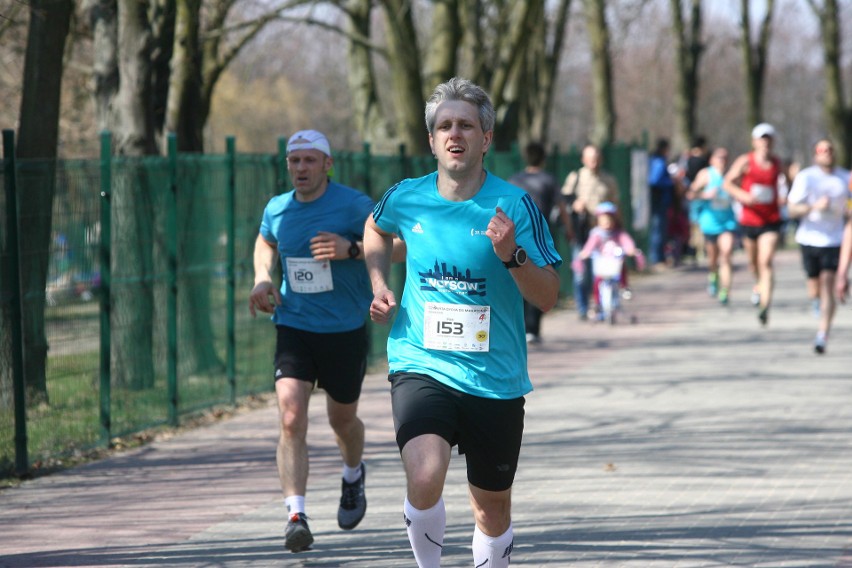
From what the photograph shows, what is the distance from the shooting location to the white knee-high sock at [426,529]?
516 cm

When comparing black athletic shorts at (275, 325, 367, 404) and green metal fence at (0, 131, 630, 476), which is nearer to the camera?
black athletic shorts at (275, 325, 367, 404)

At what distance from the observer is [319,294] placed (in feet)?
23.7

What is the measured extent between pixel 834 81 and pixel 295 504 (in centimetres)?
3364

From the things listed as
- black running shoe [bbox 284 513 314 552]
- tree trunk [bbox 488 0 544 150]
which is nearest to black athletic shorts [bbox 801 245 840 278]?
tree trunk [bbox 488 0 544 150]

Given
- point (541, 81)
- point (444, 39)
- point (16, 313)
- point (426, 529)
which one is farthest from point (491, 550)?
point (541, 81)

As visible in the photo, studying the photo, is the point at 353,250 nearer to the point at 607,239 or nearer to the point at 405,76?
the point at 607,239

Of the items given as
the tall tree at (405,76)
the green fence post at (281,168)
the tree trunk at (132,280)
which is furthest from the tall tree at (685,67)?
the tree trunk at (132,280)

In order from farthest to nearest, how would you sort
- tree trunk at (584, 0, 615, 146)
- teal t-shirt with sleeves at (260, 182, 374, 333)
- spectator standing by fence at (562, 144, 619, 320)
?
tree trunk at (584, 0, 615, 146)
spectator standing by fence at (562, 144, 619, 320)
teal t-shirt with sleeves at (260, 182, 374, 333)

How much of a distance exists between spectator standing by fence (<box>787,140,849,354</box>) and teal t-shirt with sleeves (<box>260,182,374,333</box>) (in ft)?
25.7

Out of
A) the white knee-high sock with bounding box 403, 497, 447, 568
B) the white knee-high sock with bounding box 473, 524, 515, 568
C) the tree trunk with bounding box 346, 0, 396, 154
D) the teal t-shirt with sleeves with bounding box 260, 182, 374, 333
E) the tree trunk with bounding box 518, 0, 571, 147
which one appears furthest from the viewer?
the tree trunk with bounding box 518, 0, 571, 147

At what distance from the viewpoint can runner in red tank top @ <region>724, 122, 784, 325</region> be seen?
1622cm

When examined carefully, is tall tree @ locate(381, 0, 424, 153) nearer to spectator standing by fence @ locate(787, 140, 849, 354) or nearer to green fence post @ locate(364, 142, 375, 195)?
green fence post @ locate(364, 142, 375, 195)

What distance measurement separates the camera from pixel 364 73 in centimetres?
2298

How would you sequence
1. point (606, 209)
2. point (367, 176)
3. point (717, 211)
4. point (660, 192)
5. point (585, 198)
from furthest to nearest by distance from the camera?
point (660, 192) → point (717, 211) → point (585, 198) → point (606, 209) → point (367, 176)
